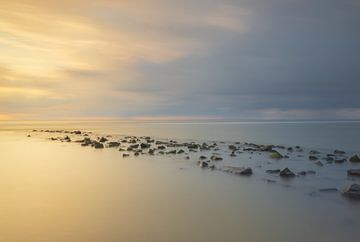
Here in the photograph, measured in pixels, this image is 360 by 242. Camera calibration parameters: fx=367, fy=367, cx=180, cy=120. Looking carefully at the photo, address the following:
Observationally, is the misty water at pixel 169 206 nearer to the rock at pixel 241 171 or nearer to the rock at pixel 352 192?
the rock at pixel 352 192

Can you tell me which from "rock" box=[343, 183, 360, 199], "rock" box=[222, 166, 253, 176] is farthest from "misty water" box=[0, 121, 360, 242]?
"rock" box=[222, 166, 253, 176]

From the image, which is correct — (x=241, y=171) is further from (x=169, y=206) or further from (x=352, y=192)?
(x=169, y=206)

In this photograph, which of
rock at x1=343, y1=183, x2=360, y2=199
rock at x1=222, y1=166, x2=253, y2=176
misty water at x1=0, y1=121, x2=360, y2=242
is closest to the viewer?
misty water at x1=0, y1=121, x2=360, y2=242

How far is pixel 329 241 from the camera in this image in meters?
9.50

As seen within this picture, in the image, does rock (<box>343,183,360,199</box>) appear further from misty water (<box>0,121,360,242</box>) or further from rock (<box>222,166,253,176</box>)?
rock (<box>222,166,253,176</box>)

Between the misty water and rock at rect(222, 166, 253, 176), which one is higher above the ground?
rock at rect(222, 166, 253, 176)

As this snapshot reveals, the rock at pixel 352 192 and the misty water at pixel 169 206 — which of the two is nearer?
the misty water at pixel 169 206

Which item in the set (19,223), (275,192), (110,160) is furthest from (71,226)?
(110,160)

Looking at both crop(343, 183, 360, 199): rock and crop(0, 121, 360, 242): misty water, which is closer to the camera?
crop(0, 121, 360, 242): misty water

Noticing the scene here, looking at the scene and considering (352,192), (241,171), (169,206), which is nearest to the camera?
(169,206)

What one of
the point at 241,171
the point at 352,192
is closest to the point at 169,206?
the point at 352,192

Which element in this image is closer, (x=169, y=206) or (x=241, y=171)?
(x=169, y=206)

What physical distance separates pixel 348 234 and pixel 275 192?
18.8 feet

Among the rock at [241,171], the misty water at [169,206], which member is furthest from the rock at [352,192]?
the rock at [241,171]
